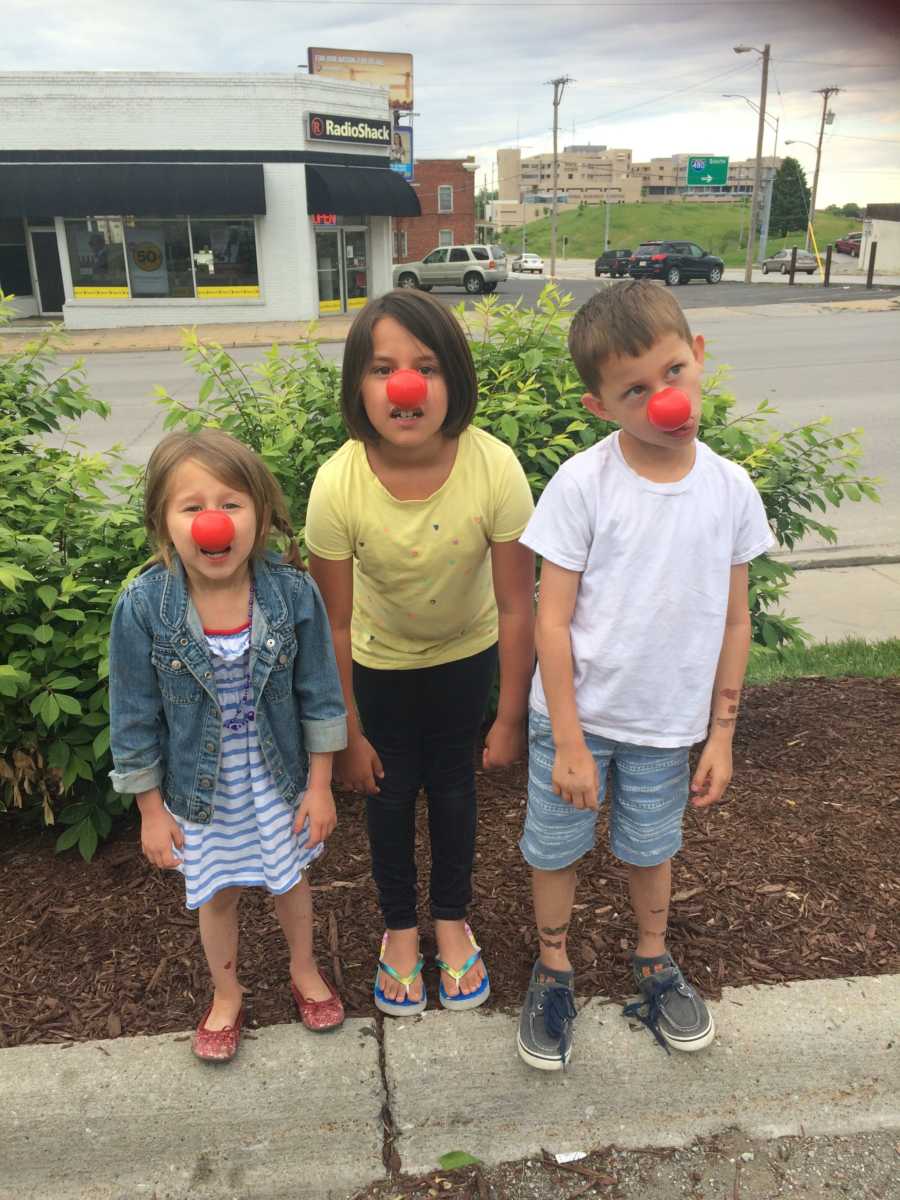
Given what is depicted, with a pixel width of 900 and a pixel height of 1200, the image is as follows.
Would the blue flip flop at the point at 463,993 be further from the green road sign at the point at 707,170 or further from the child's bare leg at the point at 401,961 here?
the green road sign at the point at 707,170

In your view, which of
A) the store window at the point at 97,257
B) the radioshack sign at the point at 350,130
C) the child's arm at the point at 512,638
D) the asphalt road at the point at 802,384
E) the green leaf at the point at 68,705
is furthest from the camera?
the radioshack sign at the point at 350,130

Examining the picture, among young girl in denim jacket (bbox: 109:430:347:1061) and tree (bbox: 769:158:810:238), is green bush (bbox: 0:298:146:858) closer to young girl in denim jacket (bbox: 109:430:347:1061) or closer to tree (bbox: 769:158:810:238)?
young girl in denim jacket (bbox: 109:430:347:1061)

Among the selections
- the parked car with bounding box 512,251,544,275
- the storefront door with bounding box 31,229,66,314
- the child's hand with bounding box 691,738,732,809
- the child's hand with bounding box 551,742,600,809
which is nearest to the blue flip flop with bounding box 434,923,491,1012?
the child's hand with bounding box 551,742,600,809

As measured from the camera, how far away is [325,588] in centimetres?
203

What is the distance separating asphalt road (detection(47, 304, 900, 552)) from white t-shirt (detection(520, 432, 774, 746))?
476 centimetres

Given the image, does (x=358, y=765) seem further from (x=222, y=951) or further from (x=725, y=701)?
(x=725, y=701)

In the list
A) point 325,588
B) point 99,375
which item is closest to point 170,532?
point 325,588

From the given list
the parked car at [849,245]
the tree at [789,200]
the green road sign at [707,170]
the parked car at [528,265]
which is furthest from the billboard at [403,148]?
the tree at [789,200]

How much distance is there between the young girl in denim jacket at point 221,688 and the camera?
1827 mm

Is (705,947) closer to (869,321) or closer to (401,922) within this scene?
(401,922)

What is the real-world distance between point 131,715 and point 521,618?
2.73 feet

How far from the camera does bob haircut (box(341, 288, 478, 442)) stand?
6.20 ft

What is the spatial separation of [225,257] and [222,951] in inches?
960

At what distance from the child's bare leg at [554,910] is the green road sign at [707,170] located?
73.7 meters
